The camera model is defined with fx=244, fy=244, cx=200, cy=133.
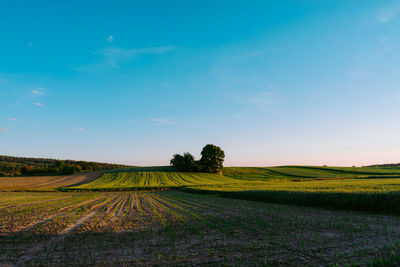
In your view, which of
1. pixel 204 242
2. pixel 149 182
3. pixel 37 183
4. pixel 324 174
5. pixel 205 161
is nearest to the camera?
pixel 204 242

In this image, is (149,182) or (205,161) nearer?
(149,182)

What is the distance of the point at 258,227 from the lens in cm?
1159

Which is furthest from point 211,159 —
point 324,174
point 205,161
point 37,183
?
point 37,183

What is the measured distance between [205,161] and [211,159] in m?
2.40

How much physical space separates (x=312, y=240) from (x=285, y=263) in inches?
115

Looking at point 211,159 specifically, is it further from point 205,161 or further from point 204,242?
point 204,242

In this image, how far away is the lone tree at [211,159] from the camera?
90.4 meters

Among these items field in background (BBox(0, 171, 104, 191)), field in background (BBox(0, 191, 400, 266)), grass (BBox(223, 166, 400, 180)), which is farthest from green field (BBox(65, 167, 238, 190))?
field in background (BBox(0, 191, 400, 266))

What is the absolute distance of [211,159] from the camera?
9094 cm

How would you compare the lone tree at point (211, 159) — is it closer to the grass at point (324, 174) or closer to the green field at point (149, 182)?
the grass at point (324, 174)

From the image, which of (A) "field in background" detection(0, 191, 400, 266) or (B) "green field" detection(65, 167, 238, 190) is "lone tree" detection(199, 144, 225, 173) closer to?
(B) "green field" detection(65, 167, 238, 190)

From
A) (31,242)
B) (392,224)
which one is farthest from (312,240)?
(31,242)

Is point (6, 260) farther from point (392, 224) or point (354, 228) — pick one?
point (392, 224)

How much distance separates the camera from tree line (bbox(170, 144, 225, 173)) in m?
90.4
